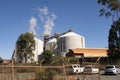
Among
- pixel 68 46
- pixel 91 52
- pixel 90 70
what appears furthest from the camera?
pixel 68 46

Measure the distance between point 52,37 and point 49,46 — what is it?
1022 cm

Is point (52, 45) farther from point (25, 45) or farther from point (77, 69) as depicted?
point (77, 69)

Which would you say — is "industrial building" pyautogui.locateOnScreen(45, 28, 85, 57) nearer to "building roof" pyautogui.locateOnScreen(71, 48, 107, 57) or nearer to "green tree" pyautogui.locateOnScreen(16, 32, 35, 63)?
"building roof" pyautogui.locateOnScreen(71, 48, 107, 57)

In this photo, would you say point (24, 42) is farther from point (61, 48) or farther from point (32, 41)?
point (61, 48)

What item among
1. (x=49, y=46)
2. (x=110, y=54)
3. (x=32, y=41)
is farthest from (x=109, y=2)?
(x=49, y=46)

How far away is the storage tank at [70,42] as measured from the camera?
4894 inches

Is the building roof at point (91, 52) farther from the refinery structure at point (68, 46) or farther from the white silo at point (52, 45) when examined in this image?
the white silo at point (52, 45)

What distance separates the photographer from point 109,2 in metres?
70.6

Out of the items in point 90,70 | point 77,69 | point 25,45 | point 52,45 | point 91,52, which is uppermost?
point 52,45

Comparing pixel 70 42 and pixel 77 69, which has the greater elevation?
pixel 70 42

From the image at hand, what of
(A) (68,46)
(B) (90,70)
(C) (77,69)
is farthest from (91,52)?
(B) (90,70)

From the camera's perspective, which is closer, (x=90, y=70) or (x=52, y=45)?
(x=90, y=70)

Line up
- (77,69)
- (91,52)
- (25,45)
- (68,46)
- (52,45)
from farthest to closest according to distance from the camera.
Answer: (52,45) < (68,46) < (91,52) < (25,45) < (77,69)

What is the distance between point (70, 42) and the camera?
12481cm
